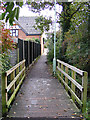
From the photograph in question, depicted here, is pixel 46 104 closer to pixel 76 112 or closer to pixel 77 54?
pixel 76 112

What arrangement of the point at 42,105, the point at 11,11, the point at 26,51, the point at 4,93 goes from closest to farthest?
1. the point at 11,11
2. the point at 4,93
3. the point at 42,105
4. the point at 26,51

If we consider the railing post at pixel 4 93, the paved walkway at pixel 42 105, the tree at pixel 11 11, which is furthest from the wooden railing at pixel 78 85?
the tree at pixel 11 11

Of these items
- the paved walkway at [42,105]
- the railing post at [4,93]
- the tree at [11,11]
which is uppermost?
the tree at [11,11]

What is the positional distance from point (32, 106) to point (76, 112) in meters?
1.12

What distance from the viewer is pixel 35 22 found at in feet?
48.9

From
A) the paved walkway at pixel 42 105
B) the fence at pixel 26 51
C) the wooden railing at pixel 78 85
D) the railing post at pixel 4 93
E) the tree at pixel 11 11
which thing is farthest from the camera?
the fence at pixel 26 51

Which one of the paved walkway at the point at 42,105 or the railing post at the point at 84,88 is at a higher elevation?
the railing post at the point at 84,88

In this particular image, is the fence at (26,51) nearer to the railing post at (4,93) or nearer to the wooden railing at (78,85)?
the wooden railing at (78,85)

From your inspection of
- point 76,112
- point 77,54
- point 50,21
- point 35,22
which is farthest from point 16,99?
point 35,22

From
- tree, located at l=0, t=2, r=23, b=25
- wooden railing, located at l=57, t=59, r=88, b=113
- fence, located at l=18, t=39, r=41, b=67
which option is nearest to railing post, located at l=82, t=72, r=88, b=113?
wooden railing, located at l=57, t=59, r=88, b=113

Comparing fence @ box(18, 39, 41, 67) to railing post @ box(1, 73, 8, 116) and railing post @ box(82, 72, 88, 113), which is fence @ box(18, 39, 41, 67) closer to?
railing post @ box(1, 73, 8, 116)

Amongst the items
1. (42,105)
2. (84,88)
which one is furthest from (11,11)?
(42,105)

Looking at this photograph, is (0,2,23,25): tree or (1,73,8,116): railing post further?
(1,73,8,116): railing post

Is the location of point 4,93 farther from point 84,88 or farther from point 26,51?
point 26,51
